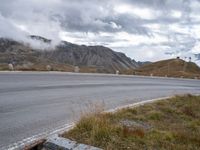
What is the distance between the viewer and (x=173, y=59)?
12875cm

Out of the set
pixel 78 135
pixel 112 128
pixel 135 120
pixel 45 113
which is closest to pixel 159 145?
pixel 112 128

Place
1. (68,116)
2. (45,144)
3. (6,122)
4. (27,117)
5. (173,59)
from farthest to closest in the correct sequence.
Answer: (173,59), (68,116), (27,117), (6,122), (45,144)

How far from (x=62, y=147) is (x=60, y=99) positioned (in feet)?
26.7

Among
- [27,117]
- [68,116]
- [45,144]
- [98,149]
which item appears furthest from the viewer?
[68,116]

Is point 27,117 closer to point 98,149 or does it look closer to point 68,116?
point 68,116

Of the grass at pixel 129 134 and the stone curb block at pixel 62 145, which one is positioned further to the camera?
the grass at pixel 129 134

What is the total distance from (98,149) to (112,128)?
1419 millimetres

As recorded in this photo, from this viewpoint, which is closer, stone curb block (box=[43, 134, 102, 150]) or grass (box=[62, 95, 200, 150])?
stone curb block (box=[43, 134, 102, 150])

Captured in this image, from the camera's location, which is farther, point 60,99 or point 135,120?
point 60,99

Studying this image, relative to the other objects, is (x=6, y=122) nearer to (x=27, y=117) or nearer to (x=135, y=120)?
(x=27, y=117)

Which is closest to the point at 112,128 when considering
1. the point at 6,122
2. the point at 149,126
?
the point at 149,126

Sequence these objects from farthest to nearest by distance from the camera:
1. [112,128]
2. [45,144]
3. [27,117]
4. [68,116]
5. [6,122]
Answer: [68,116], [27,117], [6,122], [112,128], [45,144]

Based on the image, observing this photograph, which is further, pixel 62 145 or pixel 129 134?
pixel 129 134

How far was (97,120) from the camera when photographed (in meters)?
8.33
